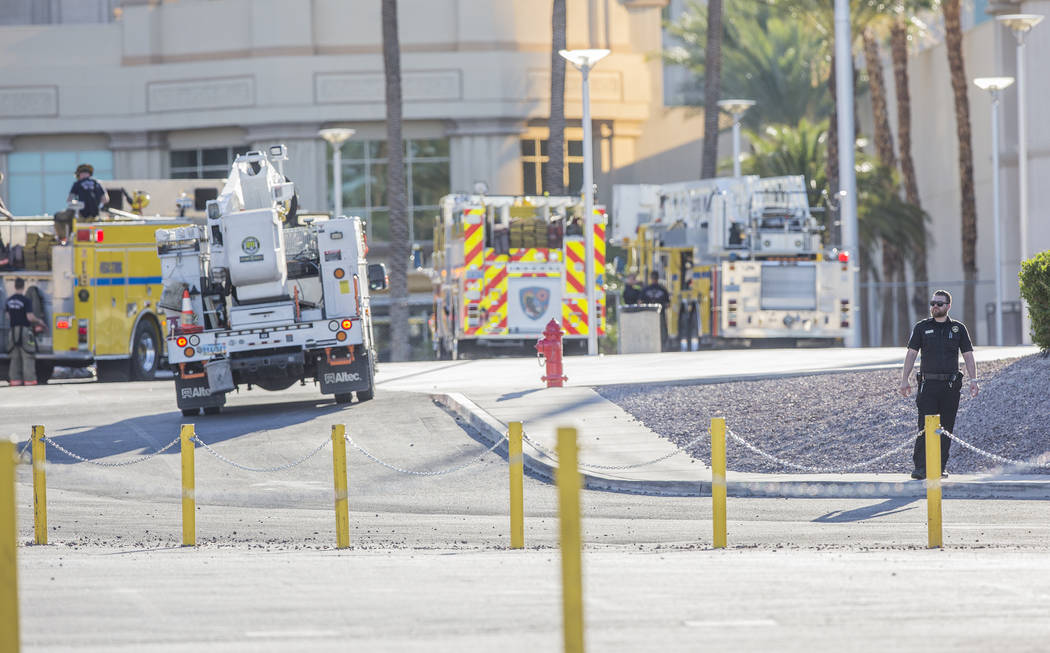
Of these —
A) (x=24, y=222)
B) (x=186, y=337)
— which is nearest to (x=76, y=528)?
(x=186, y=337)

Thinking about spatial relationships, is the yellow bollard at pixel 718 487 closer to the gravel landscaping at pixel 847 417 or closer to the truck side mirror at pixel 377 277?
the gravel landscaping at pixel 847 417

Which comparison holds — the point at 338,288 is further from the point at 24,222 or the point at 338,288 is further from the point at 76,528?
the point at 24,222

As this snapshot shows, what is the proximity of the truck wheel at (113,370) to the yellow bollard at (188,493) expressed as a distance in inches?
657

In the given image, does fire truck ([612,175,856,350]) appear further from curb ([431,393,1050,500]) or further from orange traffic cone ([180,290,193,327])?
curb ([431,393,1050,500])

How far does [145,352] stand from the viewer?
29.9 meters

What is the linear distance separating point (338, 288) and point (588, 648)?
50.1ft

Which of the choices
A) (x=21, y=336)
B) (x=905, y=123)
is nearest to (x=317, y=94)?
(x=905, y=123)

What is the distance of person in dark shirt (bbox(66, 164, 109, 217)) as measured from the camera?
29.1 meters

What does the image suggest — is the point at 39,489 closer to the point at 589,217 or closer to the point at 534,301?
the point at 589,217

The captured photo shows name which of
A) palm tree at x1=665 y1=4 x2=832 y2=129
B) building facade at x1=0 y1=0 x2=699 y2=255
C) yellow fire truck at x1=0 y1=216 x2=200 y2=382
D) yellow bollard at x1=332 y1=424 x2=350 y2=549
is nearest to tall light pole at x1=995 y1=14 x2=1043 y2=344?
building facade at x1=0 y1=0 x2=699 y2=255

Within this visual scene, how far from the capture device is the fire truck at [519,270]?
113ft

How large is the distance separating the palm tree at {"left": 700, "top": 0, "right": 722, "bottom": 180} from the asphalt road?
26886 millimetres

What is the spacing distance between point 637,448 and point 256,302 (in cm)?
616

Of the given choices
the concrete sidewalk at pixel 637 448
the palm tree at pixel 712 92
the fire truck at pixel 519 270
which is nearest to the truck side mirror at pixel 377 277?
the concrete sidewalk at pixel 637 448
